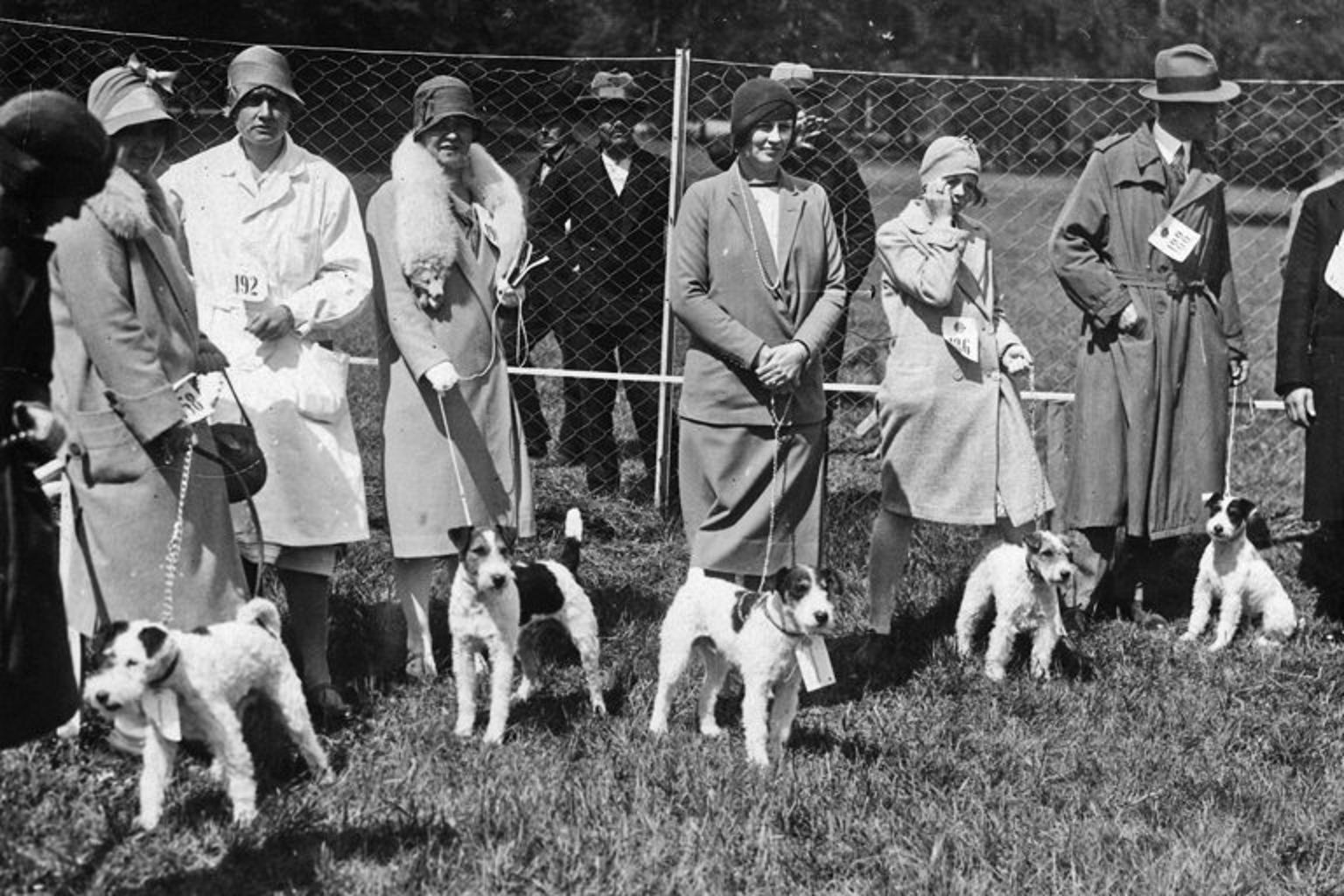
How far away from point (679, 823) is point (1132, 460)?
324 cm

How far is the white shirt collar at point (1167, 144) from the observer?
24.1 ft

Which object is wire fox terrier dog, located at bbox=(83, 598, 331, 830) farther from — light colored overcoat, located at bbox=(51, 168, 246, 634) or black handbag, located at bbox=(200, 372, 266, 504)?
black handbag, located at bbox=(200, 372, 266, 504)

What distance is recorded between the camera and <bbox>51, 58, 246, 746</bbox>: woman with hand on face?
4656 mm

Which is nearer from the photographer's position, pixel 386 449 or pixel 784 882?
pixel 784 882

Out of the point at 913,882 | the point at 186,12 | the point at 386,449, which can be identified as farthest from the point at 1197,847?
the point at 186,12

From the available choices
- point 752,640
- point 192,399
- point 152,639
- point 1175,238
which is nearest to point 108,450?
point 192,399

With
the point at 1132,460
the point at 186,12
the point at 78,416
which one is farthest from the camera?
the point at 186,12

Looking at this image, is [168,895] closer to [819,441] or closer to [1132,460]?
[819,441]

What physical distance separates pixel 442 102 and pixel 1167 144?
3.18 metres

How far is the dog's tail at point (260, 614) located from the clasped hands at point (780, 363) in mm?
1985

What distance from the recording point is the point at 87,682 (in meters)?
4.52

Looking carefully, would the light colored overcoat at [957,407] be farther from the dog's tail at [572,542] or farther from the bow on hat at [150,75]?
the bow on hat at [150,75]

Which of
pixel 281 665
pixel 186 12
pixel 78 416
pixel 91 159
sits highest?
pixel 186 12

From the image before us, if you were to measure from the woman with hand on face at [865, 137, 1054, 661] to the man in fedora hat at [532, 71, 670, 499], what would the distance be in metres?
2.41
